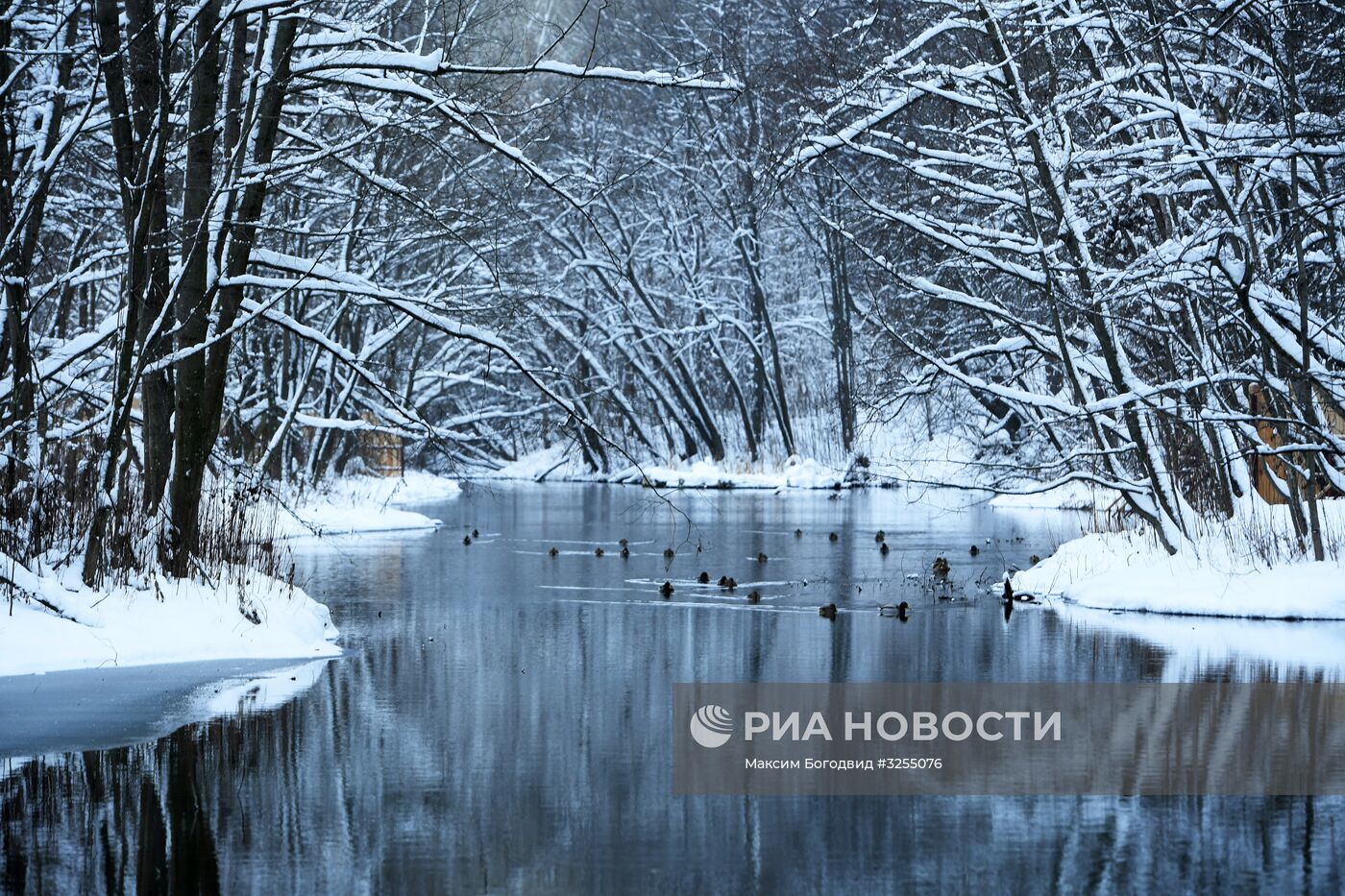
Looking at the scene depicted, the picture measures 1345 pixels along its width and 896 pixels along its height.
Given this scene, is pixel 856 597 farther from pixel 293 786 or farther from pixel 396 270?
pixel 396 270

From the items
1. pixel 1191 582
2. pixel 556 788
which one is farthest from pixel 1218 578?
pixel 556 788

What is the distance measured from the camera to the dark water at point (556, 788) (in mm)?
5156

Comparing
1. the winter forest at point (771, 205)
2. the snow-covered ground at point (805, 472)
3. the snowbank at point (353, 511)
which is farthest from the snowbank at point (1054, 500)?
the snowbank at point (353, 511)

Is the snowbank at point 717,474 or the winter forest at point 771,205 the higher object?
the winter forest at point 771,205

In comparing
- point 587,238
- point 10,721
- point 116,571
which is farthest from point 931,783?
point 587,238

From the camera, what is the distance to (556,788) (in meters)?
6.48

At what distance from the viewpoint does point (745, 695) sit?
8.78 metres

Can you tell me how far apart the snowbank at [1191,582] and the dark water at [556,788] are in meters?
0.76

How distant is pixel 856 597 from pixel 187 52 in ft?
24.0

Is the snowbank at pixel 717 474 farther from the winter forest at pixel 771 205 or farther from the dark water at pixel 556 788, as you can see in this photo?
the dark water at pixel 556 788

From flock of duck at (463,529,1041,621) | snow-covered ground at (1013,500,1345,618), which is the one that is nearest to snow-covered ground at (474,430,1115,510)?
flock of duck at (463,529,1041,621)

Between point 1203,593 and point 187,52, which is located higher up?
point 187,52

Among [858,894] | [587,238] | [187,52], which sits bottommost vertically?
[858,894]

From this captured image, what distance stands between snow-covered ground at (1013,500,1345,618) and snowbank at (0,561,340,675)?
6705 millimetres
